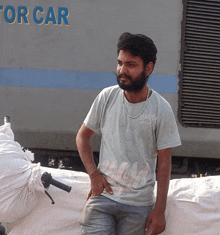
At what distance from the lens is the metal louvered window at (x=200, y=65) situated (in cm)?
323

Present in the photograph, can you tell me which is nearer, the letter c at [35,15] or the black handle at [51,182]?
the black handle at [51,182]

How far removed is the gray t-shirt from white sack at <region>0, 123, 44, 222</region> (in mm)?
433

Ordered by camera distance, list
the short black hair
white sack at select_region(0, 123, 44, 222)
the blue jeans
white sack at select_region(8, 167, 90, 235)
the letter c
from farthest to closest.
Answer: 1. the letter c
2. white sack at select_region(8, 167, 90, 235)
3. white sack at select_region(0, 123, 44, 222)
4. the blue jeans
5. the short black hair

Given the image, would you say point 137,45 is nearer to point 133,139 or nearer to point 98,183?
point 133,139

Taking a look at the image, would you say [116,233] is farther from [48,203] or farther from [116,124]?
[116,124]

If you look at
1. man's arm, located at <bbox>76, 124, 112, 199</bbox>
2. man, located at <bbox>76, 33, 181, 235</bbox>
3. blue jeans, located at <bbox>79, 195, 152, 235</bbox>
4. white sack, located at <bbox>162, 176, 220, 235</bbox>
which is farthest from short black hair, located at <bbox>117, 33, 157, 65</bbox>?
white sack, located at <bbox>162, 176, 220, 235</bbox>

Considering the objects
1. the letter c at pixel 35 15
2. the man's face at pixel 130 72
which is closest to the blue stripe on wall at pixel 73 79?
the letter c at pixel 35 15

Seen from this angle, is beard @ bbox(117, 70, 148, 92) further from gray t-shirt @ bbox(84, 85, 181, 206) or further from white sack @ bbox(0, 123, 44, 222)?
white sack @ bbox(0, 123, 44, 222)

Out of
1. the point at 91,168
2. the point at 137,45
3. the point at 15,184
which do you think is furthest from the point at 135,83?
the point at 15,184

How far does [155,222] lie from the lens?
180 centimetres

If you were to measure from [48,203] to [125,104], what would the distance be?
777 millimetres

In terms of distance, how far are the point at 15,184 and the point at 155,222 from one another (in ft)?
2.59

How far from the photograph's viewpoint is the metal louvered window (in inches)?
127

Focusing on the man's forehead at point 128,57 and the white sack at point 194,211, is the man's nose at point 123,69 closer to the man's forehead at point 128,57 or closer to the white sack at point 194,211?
the man's forehead at point 128,57
